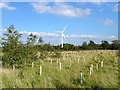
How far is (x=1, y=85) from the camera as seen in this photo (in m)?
13.1

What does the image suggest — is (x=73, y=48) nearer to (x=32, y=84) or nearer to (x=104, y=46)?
(x=104, y=46)

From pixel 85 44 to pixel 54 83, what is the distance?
63.8 metres

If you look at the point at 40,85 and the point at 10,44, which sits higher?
the point at 10,44

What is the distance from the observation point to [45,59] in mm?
34188

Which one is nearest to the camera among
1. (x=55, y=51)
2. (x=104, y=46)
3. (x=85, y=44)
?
(x=55, y=51)

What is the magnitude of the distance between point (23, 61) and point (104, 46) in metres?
59.4

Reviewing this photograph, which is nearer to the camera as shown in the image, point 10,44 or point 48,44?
point 10,44

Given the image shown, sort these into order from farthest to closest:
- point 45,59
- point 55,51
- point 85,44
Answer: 1. point 85,44
2. point 55,51
3. point 45,59

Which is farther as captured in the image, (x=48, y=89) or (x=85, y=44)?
(x=85, y=44)

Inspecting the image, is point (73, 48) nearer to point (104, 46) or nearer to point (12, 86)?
point (104, 46)

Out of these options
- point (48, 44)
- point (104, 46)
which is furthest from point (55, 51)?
point (104, 46)

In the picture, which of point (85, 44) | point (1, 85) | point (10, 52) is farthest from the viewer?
point (85, 44)

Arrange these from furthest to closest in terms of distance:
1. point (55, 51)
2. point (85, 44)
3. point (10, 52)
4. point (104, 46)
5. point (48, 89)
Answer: point (104, 46) < point (85, 44) < point (55, 51) < point (10, 52) < point (48, 89)

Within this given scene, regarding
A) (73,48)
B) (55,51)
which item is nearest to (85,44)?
(73,48)
